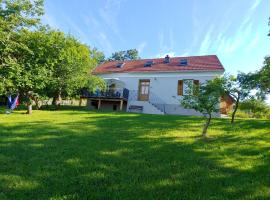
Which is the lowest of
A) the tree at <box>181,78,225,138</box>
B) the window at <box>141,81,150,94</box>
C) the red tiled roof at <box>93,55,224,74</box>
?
the tree at <box>181,78,225,138</box>

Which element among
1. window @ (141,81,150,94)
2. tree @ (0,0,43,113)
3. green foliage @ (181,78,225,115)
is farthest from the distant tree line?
window @ (141,81,150,94)

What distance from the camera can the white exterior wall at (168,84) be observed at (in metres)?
20.8

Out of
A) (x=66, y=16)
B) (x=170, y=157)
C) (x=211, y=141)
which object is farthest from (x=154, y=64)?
(x=170, y=157)

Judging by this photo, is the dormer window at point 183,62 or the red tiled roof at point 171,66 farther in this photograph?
the dormer window at point 183,62

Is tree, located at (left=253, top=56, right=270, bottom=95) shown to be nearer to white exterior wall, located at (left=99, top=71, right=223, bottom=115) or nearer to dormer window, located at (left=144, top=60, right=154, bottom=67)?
white exterior wall, located at (left=99, top=71, right=223, bottom=115)

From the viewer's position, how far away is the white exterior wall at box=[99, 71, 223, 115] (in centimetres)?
2082

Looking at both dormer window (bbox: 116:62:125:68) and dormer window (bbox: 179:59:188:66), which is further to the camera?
dormer window (bbox: 116:62:125:68)

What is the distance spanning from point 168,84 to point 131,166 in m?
17.9

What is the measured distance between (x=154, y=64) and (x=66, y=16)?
888 centimetres

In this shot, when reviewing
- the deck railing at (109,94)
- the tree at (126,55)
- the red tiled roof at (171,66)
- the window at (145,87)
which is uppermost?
the tree at (126,55)

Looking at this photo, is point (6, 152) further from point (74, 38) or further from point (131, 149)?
point (74, 38)

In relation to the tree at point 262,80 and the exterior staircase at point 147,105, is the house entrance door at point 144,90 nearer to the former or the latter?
the exterior staircase at point 147,105

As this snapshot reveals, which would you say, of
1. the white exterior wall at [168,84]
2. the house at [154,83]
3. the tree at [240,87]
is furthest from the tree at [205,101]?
the white exterior wall at [168,84]

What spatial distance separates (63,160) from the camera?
4.81 meters
